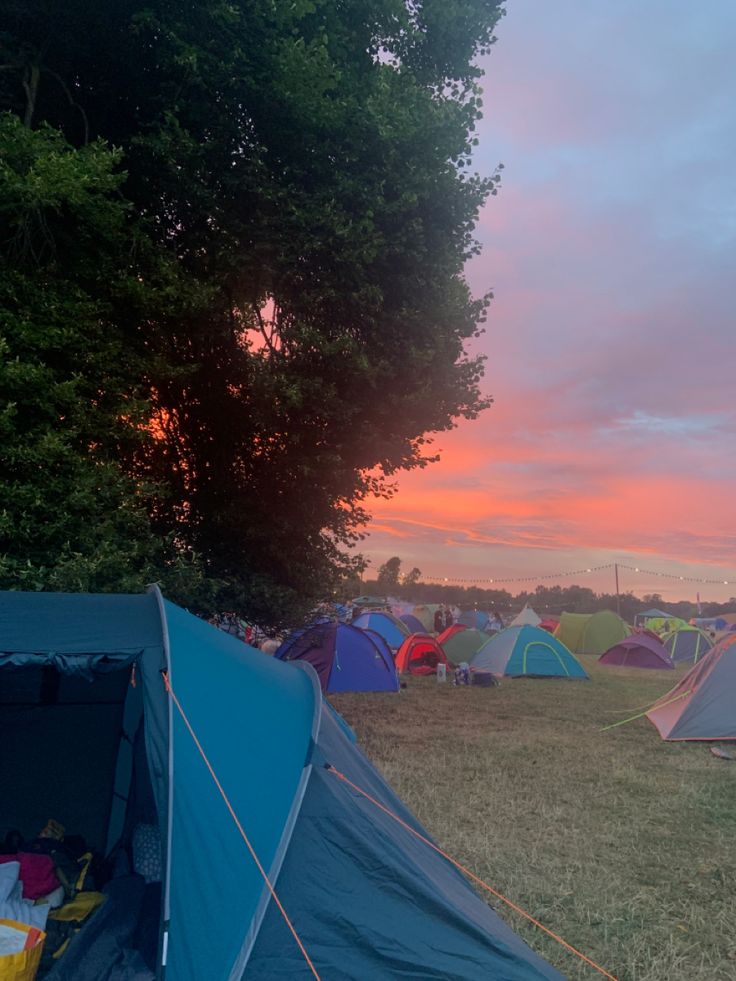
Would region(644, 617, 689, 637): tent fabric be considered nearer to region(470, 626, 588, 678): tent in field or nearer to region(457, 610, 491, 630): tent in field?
region(457, 610, 491, 630): tent in field

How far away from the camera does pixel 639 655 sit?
22.6 metres

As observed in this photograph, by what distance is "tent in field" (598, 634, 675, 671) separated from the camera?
22500mm

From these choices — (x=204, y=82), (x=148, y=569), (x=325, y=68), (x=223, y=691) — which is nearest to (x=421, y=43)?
(x=325, y=68)

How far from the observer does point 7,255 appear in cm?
854

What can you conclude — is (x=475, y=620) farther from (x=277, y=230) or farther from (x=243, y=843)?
(x=243, y=843)

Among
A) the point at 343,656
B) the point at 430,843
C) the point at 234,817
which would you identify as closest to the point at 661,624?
the point at 343,656

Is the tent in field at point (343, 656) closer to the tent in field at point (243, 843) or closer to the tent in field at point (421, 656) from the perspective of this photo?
the tent in field at point (421, 656)

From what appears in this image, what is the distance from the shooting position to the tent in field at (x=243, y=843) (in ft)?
10.8

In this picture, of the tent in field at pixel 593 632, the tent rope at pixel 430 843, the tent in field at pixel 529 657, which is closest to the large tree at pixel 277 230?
the tent rope at pixel 430 843

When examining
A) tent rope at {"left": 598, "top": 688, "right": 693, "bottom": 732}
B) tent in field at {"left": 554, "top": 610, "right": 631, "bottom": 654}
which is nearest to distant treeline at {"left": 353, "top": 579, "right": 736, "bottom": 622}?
tent in field at {"left": 554, "top": 610, "right": 631, "bottom": 654}

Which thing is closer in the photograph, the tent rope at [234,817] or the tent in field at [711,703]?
the tent rope at [234,817]

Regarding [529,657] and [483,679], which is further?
[529,657]

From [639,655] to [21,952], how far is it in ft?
72.8

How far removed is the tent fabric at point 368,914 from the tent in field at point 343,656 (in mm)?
11122
